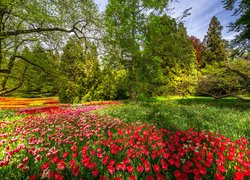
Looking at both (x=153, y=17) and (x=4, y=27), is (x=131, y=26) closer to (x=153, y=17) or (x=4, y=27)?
(x=153, y=17)

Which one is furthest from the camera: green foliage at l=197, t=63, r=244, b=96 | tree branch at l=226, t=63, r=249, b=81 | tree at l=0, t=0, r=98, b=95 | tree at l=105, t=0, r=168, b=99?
tree at l=105, t=0, r=168, b=99

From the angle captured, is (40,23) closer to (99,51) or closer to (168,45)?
(99,51)

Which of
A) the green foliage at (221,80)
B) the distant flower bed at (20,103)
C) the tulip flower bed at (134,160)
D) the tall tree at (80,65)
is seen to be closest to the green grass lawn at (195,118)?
the tulip flower bed at (134,160)

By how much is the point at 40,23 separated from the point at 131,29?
29.4 feet

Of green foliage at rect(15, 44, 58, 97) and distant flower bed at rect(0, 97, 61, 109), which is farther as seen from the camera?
distant flower bed at rect(0, 97, 61, 109)

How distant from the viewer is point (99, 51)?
9766 mm

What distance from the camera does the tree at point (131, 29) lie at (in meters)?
13.7

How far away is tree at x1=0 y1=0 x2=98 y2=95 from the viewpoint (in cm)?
641

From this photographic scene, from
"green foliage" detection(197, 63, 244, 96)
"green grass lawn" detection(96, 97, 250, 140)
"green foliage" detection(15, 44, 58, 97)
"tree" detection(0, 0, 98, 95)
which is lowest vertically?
"green grass lawn" detection(96, 97, 250, 140)

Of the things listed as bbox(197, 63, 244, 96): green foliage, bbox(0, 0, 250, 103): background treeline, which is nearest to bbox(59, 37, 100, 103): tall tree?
bbox(0, 0, 250, 103): background treeline

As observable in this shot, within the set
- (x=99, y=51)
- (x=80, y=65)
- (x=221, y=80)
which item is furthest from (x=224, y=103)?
(x=80, y=65)

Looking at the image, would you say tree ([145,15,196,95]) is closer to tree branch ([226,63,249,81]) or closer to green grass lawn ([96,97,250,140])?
tree branch ([226,63,249,81])

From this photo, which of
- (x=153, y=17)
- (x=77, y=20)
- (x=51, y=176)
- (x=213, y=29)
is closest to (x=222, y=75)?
(x=153, y=17)

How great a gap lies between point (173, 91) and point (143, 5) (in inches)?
345
